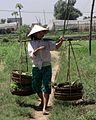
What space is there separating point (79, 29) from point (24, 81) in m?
60.6

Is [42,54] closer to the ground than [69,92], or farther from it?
farther from it

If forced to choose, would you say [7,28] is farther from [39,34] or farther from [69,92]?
[69,92]

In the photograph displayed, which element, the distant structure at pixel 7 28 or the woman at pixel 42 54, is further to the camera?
the distant structure at pixel 7 28

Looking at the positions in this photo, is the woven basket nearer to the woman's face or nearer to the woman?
the woman

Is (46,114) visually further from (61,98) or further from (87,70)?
(87,70)

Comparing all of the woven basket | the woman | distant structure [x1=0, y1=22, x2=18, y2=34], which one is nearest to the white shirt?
the woman

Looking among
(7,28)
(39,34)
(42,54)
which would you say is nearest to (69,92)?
(42,54)

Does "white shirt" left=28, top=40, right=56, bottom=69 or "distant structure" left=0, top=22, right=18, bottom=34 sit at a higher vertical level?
"white shirt" left=28, top=40, right=56, bottom=69

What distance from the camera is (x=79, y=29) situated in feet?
225

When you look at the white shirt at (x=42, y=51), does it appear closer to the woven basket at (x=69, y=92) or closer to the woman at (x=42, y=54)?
the woman at (x=42, y=54)

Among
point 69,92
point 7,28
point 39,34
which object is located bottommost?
point 7,28

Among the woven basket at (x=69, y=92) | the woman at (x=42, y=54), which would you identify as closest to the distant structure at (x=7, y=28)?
the woman at (x=42, y=54)

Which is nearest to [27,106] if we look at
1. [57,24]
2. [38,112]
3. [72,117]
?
[38,112]

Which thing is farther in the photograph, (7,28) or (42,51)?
(7,28)
